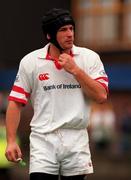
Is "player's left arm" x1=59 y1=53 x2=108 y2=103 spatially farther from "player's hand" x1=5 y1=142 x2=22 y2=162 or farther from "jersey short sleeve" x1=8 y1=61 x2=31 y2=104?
"player's hand" x1=5 y1=142 x2=22 y2=162

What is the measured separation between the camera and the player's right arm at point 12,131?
720cm

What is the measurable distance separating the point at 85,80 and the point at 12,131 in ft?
2.46

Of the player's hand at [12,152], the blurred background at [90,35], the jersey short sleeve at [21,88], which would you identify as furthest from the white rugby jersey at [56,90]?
the blurred background at [90,35]

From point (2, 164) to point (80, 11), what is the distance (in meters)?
14.3

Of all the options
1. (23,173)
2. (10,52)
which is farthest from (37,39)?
(23,173)

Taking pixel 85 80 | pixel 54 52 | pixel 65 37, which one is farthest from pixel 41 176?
pixel 65 37

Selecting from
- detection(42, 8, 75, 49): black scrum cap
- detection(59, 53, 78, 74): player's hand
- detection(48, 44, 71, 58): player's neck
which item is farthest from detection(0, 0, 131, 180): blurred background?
detection(59, 53, 78, 74): player's hand

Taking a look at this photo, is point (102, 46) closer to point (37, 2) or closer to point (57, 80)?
point (37, 2)

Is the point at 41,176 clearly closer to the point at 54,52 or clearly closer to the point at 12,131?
the point at 12,131

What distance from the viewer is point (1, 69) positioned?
29.1 metres

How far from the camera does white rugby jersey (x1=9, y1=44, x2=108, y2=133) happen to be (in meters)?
7.25

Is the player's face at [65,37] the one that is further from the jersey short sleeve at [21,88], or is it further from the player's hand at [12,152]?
the player's hand at [12,152]

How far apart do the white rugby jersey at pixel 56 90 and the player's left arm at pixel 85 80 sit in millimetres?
114

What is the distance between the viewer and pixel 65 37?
23.6 feet
